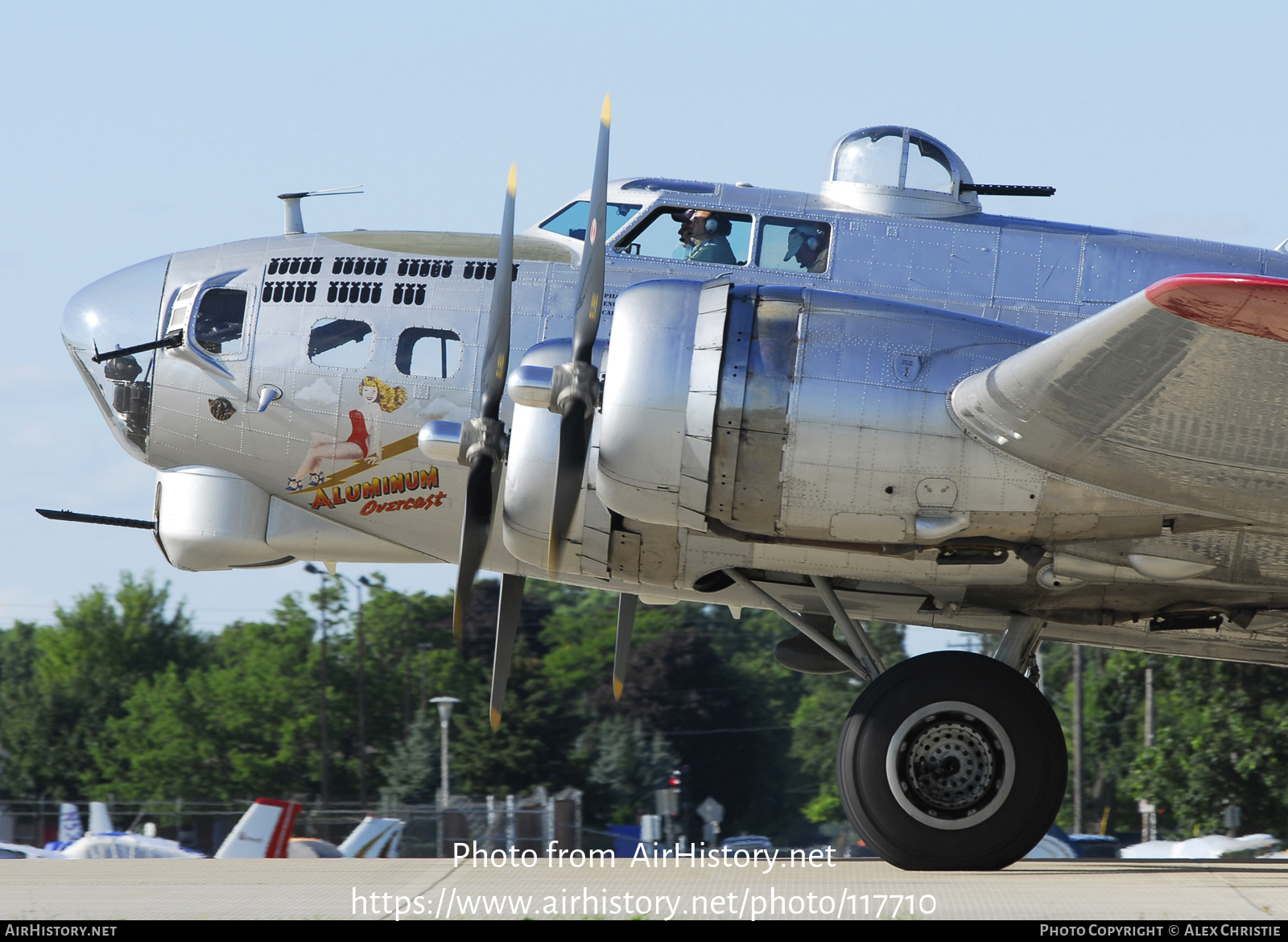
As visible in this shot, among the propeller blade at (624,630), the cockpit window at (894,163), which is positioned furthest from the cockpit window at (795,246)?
the propeller blade at (624,630)

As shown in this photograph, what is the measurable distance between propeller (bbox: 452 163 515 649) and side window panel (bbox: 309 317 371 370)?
47.8 inches

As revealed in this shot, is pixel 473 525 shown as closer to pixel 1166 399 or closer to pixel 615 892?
pixel 615 892

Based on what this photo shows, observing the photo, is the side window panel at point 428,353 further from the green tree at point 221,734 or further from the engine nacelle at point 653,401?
the green tree at point 221,734

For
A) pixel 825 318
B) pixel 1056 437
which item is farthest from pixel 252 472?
pixel 1056 437

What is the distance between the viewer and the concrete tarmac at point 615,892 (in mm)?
6043

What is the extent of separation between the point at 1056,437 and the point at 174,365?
5.80 m

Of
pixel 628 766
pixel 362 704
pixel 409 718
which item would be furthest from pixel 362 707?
pixel 628 766

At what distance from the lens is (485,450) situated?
7875 millimetres

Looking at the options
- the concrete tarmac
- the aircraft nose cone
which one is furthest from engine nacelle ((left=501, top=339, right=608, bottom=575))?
the aircraft nose cone

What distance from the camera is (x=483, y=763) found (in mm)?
60344

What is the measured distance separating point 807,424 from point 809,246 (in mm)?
2417

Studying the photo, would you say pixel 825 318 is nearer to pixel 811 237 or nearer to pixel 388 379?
pixel 811 237

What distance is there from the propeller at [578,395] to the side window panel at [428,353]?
136 cm

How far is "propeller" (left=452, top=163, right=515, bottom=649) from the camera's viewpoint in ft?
25.9
